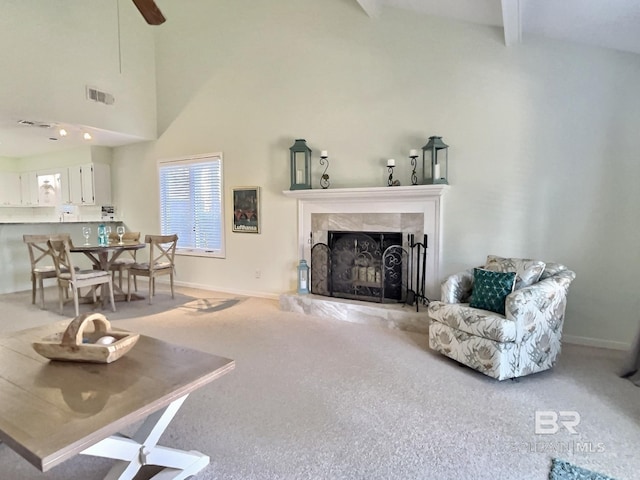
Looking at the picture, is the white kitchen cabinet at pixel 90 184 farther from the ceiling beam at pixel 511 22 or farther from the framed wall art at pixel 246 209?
the ceiling beam at pixel 511 22

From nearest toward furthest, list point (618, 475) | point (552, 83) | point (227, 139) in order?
point (618, 475) < point (552, 83) < point (227, 139)

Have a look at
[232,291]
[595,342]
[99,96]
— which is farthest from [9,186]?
[595,342]

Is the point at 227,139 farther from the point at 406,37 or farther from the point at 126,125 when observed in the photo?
the point at 406,37

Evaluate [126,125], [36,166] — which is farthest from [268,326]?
[36,166]

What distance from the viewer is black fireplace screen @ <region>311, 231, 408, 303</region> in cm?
429

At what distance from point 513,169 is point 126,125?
18.3 feet

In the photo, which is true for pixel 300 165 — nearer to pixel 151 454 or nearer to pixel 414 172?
pixel 414 172

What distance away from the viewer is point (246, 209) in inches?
214

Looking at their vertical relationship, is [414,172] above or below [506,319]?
above

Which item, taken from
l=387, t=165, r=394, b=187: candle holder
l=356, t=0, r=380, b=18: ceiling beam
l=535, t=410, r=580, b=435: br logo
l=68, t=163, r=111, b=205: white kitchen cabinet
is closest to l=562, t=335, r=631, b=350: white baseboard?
l=535, t=410, r=580, b=435: br logo

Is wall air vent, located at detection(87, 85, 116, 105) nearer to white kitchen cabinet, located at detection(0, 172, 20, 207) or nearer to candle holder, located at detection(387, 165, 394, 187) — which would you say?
candle holder, located at detection(387, 165, 394, 187)

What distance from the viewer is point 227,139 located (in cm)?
555

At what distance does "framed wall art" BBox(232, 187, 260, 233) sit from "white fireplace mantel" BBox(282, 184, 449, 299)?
70 cm

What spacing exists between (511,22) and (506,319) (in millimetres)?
2591
